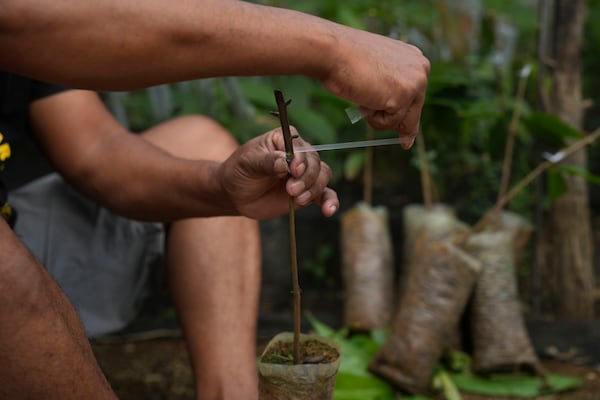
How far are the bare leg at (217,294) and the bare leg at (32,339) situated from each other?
510 millimetres

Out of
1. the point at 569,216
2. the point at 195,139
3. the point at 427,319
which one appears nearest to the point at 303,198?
the point at 195,139

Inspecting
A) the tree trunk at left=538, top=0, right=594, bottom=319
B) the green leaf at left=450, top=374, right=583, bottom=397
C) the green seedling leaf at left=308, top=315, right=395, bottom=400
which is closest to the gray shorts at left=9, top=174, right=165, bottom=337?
the green seedling leaf at left=308, top=315, right=395, bottom=400

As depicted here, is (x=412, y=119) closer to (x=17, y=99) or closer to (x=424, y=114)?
(x=17, y=99)

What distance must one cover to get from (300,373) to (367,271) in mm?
1292

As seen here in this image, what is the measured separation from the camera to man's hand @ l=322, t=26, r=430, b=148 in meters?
1.00

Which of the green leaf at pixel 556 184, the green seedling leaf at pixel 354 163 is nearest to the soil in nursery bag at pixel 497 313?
the green leaf at pixel 556 184

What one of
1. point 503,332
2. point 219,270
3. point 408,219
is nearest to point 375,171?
point 408,219

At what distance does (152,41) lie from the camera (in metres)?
0.94

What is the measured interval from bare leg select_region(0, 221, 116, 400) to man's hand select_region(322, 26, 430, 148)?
454mm

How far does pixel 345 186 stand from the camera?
9.57 feet

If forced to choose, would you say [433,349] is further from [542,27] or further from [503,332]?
[542,27]

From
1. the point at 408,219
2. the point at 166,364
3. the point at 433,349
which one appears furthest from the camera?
the point at 408,219

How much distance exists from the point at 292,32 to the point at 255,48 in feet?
0.17

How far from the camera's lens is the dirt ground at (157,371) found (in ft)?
6.36
